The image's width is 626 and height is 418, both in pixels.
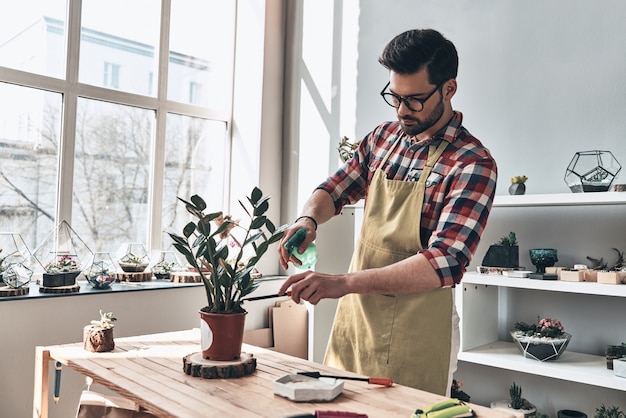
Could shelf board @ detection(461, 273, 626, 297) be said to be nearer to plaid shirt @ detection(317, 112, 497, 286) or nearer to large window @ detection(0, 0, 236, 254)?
plaid shirt @ detection(317, 112, 497, 286)

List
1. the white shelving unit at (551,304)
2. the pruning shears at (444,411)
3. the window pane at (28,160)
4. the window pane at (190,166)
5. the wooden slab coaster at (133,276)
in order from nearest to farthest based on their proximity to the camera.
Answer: the pruning shears at (444,411), the white shelving unit at (551,304), the window pane at (28,160), the wooden slab coaster at (133,276), the window pane at (190,166)

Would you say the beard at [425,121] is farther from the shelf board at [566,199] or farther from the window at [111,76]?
the window at [111,76]

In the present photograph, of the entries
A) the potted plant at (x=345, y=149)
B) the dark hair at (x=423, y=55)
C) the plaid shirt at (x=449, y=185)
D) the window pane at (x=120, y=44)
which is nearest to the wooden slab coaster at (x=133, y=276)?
the window pane at (x=120, y=44)

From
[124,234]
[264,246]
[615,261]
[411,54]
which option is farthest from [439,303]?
[124,234]

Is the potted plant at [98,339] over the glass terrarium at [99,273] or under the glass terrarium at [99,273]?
under

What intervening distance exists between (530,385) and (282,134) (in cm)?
236

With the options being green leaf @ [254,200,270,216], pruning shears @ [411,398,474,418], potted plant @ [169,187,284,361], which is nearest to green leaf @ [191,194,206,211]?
potted plant @ [169,187,284,361]

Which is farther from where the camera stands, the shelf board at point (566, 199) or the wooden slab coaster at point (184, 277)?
the wooden slab coaster at point (184, 277)

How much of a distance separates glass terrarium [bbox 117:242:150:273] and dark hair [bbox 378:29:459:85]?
7.36ft

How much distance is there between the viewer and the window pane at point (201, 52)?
3945 mm

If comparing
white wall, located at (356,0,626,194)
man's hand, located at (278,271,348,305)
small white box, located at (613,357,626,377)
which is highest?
white wall, located at (356,0,626,194)

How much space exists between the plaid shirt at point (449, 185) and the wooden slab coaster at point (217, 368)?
0.58 metres

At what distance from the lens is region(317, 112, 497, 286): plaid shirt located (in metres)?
1.62

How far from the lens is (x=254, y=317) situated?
370cm
